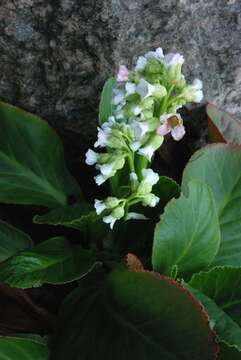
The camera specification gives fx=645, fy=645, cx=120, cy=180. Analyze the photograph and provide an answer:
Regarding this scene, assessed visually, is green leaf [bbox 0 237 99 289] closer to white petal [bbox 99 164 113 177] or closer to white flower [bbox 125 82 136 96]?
white petal [bbox 99 164 113 177]

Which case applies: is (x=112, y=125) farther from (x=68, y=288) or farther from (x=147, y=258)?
(x=68, y=288)

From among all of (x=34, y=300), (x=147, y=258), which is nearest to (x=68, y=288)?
(x=34, y=300)

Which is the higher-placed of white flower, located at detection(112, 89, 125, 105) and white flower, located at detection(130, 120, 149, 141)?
white flower, located at detection(112, 89, 125, 105)

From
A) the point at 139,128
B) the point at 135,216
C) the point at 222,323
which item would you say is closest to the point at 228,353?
the point at 222,323

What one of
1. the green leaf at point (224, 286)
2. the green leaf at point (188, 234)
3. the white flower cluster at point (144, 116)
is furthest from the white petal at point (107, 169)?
the green leaf at point (224, 286)

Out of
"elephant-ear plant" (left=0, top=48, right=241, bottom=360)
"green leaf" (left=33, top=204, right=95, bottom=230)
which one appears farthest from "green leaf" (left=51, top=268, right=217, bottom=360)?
"green leaf" (left=33, top=204, right=95, bottom=230)

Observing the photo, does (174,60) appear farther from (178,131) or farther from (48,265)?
(48,265)

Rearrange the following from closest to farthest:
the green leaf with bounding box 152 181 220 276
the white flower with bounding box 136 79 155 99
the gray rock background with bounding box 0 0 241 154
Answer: the white flower with bounding box 136 79 155 99
the green leaf with bounding box 152 181 220 276
the gray rock background with bounding box 0 0 241 154
